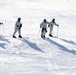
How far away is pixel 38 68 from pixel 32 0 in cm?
3759

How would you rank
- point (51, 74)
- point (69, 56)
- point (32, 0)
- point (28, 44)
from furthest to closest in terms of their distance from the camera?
point (32, 0) < point (28, 44) < point (69, 56) < point (51, 74)

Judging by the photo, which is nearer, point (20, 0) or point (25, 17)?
point (25, 17)

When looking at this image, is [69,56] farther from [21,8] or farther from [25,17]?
[21,8]

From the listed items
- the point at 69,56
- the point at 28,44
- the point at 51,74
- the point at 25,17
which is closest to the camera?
the point at 51,74

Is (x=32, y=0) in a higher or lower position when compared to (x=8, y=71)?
higher

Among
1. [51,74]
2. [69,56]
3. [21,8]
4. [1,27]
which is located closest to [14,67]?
[51,74]

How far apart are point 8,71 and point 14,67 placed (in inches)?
33.1

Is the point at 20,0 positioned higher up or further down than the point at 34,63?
higher up

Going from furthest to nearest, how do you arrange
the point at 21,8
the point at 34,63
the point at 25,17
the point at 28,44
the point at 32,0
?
the point at 32,0, the point at 21,8, the point at 25,17, the point at 28,44, the point at 34,63

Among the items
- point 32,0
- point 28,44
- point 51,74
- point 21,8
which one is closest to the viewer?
point 51,74

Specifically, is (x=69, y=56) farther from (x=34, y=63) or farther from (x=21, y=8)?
(x=21, y=8)

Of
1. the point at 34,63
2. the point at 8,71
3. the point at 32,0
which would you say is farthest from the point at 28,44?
the point at 32,0

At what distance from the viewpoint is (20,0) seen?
2265 inches

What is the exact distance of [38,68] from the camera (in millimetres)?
20453
